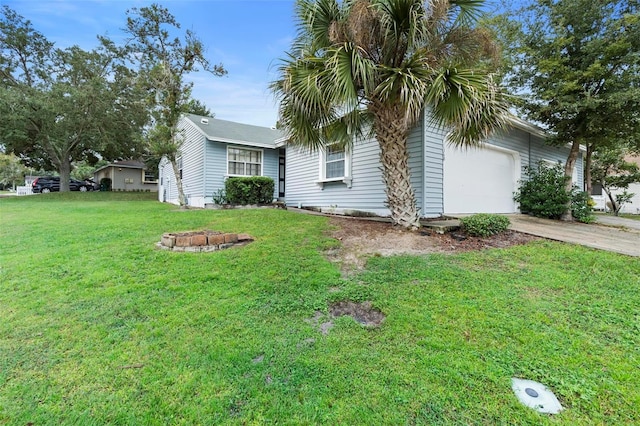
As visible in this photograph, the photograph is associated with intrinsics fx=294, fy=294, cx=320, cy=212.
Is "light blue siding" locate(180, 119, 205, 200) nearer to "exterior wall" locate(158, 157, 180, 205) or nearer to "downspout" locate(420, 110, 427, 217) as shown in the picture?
"exterior wall" locate(158, 157, 180, 205)

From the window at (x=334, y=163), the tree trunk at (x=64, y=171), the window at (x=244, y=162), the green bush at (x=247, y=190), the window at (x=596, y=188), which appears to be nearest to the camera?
the window at (x=334, y=163)

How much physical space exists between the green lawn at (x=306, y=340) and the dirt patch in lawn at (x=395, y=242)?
1.66ft

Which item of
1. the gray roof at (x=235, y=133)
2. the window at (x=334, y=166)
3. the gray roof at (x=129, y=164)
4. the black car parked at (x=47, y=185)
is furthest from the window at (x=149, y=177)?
the window at (x=334, y=166)

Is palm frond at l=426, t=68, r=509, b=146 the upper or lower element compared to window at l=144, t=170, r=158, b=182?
lower

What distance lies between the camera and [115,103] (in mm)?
21078

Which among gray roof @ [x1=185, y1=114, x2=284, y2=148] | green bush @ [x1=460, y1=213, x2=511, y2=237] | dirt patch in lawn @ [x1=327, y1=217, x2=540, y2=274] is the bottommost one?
dirt patch in lawn @ [x1=327, y1=217, x2=540, y2=274]

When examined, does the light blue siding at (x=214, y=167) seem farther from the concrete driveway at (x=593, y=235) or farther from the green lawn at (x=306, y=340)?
the concrete driveway at (x=593, y=235)

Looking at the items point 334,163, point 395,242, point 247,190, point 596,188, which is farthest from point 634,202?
point 247,190

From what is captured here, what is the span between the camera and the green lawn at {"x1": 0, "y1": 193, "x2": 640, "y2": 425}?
195cm

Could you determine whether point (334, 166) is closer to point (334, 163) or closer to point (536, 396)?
point (334, 163)

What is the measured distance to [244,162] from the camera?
13820mm

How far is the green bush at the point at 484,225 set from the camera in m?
6.17

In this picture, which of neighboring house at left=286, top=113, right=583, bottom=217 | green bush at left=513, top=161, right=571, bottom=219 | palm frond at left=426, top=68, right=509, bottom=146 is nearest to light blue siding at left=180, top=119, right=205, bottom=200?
neighboring house at left=286, top=113, right=583, bottom=217

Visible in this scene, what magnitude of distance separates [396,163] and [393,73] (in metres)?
1.73
